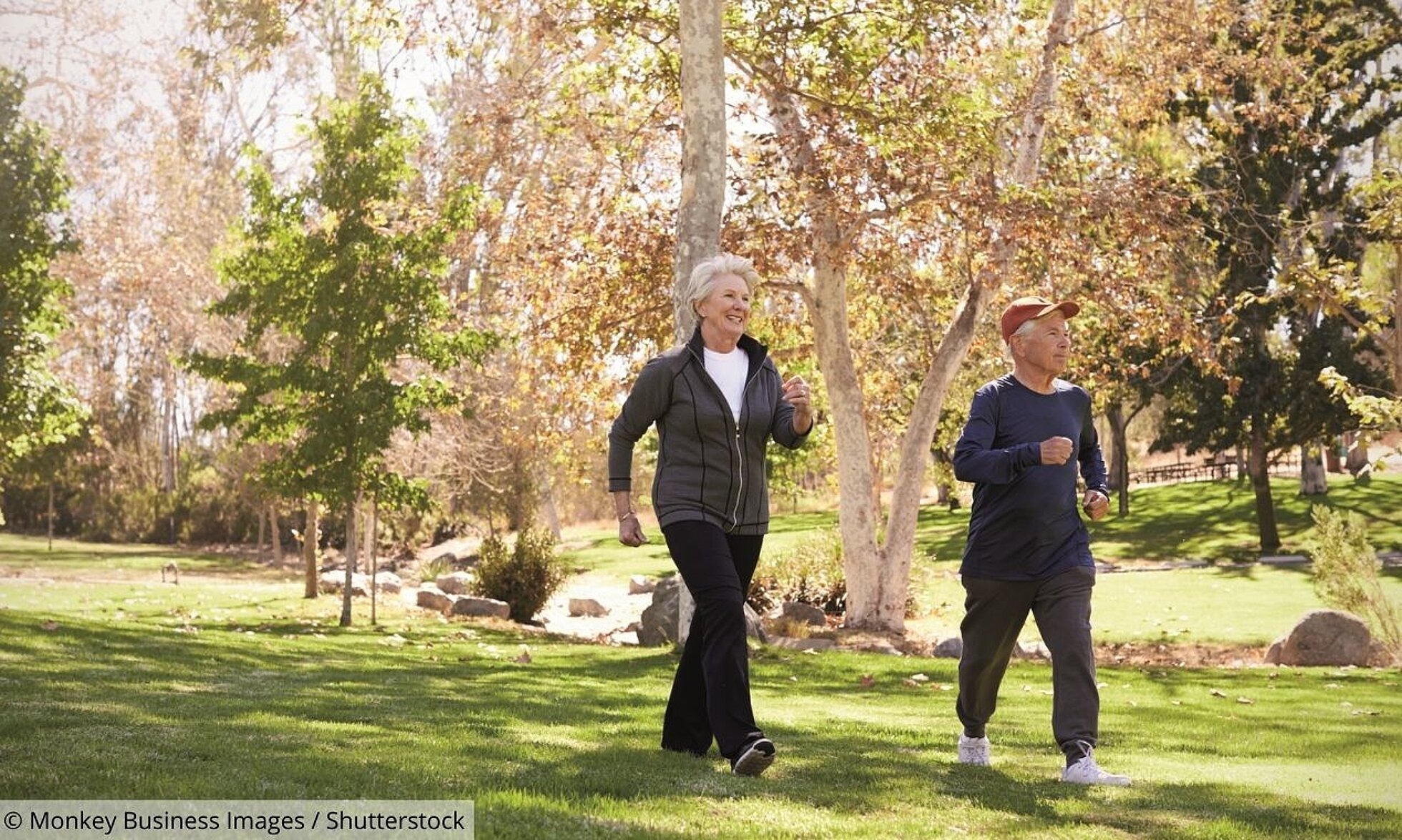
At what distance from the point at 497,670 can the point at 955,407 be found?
28.7m

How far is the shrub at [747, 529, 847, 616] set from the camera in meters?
24.9

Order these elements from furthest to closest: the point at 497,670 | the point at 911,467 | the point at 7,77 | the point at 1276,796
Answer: the point at 7,77
the point at 911,467
the point at 497,670
the point at 1276,796

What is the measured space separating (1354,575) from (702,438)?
15.1m

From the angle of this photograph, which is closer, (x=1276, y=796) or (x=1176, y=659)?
(x=1276, y=796)

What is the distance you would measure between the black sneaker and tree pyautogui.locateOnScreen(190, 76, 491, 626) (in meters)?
14.0

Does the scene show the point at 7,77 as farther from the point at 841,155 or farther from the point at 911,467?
the point at 911,467

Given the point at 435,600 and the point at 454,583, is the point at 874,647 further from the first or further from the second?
the point at 454,583

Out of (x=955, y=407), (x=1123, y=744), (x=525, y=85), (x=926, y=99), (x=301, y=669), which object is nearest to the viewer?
(x=1123, y=744)

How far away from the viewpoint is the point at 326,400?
19484mm

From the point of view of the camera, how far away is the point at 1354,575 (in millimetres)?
18531

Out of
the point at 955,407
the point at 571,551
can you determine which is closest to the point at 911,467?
the point at 955,407

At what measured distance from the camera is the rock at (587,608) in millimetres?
26188

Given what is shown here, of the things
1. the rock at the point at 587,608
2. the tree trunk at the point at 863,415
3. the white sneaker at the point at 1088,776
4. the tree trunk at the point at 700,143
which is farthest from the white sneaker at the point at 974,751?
the rock at the point at 587,608

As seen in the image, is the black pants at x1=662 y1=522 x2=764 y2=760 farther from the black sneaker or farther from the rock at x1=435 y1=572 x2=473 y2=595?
the rock at x1=435 y1=572 x2=473 y2=595
